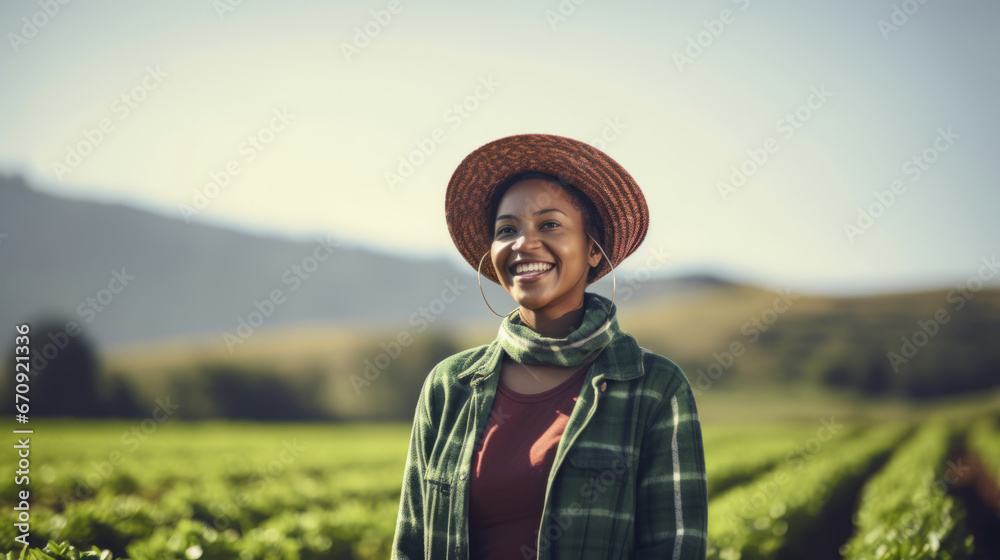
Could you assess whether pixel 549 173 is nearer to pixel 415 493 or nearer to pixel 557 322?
pixel 557 322

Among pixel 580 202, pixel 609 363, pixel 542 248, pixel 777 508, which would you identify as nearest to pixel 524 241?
pixel 542 248

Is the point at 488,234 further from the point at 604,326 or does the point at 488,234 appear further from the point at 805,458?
the point at 805,458

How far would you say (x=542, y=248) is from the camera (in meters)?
1.96

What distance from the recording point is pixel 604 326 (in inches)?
77.7

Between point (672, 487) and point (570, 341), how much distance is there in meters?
0.49

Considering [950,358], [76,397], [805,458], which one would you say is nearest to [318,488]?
[805,458]

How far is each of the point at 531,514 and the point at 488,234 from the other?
1053mm

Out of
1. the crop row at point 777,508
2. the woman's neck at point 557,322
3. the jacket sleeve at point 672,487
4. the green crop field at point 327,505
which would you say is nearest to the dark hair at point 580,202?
the woman's neck at point 557,322

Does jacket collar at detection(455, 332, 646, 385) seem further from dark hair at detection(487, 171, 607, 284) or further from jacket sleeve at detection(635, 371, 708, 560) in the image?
dark hair at detection(487, 171, 607, 284)

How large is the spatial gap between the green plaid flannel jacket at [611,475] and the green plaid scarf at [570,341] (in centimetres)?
5

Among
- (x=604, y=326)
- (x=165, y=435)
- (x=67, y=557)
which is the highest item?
(x=604, y=326)

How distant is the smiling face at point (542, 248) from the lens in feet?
6.43

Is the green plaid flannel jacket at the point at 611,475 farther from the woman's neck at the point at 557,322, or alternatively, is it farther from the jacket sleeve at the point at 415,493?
the woman's neck at the point at 557,322

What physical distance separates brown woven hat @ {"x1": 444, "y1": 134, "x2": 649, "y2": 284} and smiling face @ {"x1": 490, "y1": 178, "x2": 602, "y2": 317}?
86 millimetres
